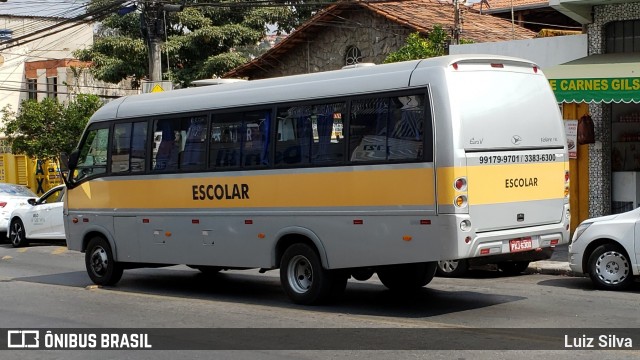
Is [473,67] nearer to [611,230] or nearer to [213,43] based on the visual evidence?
[611,230]

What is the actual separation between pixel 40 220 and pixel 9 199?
2.81 m

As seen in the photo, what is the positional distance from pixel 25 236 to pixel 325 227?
14.3m

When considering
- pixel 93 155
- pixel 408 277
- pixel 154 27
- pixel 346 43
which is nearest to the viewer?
pixel 408 277

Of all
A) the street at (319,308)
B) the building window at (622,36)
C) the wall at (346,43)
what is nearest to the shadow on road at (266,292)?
the street at (319,308)

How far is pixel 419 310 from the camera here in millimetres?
11336

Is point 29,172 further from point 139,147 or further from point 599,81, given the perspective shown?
point 599,81

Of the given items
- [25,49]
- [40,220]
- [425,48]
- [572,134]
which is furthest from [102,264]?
[25,49]

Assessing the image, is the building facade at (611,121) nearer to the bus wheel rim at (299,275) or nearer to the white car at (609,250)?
the white car at (609,250)

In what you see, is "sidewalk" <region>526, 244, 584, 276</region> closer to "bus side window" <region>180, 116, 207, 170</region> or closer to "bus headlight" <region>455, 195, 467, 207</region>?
"bus headlight" <region>455, 195, 467, 207</region>

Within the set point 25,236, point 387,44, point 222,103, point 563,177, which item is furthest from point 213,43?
point 563,177

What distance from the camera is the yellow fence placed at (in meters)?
39.7

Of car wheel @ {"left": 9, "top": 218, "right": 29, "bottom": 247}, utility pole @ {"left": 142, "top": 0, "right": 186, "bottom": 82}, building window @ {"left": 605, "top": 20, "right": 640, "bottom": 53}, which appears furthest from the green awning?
car wheel @ {"left": 9, "top": 218, "right": 29, "bottom": 247}

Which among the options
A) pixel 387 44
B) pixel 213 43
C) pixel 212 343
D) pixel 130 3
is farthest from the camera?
pixel 213 43

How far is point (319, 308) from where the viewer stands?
11.6 meters
